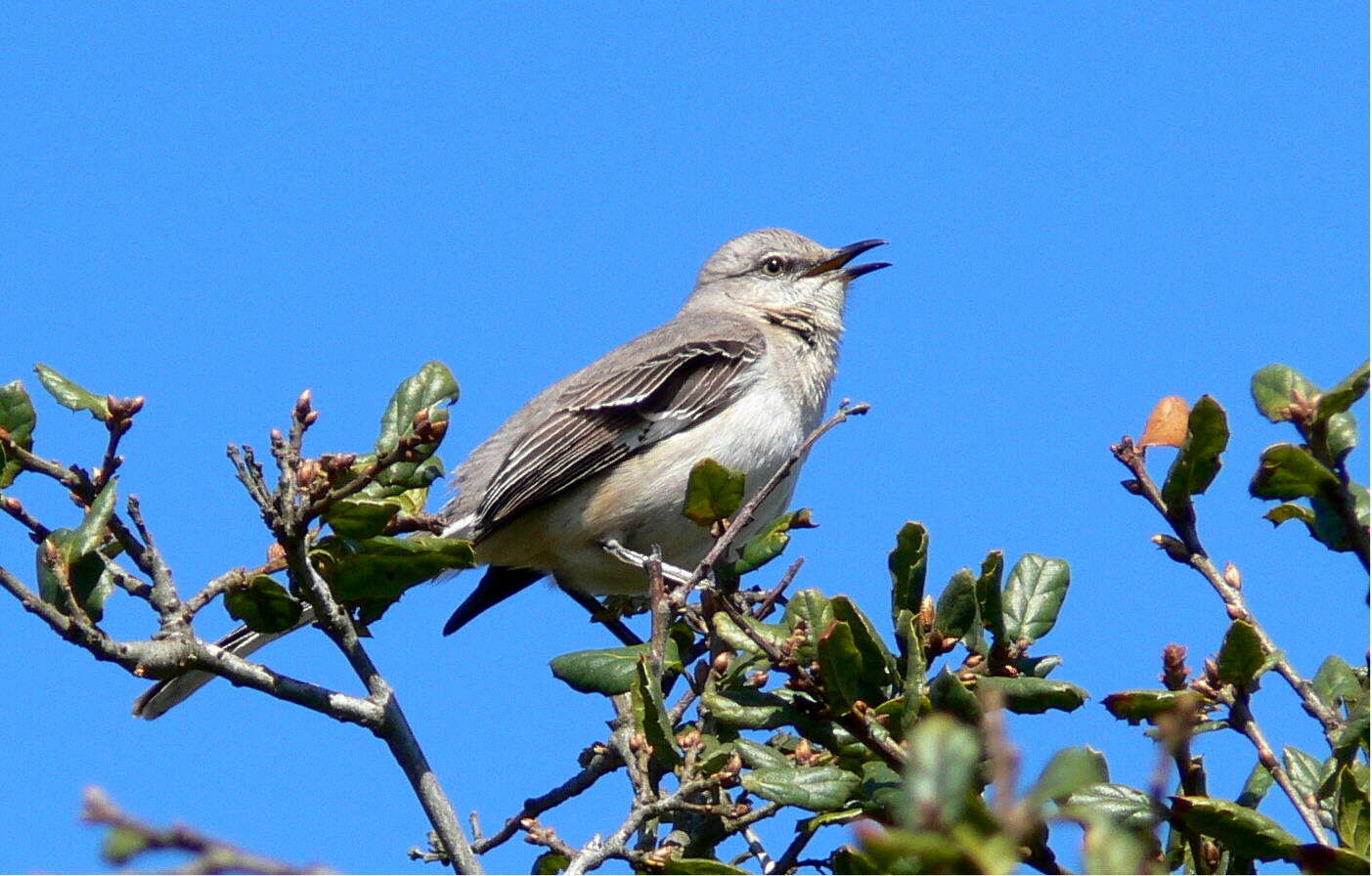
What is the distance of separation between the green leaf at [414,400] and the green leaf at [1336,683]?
2.24 metres

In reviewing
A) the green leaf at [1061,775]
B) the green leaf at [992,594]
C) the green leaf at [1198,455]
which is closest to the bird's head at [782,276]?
the green leaf at [992,594]

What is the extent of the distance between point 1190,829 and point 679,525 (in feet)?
13.2

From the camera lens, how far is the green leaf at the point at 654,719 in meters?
3.49

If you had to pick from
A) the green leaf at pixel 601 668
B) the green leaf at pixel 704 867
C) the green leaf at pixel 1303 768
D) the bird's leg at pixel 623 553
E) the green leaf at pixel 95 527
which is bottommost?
the green leaf at pixel 1303 768

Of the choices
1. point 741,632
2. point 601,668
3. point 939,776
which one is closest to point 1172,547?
point 741,632

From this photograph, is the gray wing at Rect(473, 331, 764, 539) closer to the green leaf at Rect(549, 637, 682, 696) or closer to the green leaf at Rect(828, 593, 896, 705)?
the green leaf at Rect(549, 637, 682, 696)

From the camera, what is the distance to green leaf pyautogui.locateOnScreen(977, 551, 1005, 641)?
142 inches

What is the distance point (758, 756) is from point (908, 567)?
1.76ft

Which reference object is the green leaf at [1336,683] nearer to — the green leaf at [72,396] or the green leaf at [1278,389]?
the green leaf at [1278,389]

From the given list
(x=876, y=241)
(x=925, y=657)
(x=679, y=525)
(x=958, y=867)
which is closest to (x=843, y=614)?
(x=925, y=657)

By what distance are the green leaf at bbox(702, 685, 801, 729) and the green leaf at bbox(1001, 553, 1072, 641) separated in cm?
57

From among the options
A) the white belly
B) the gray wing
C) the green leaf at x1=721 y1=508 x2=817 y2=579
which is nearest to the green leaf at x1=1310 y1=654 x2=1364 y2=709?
the green leaf at x1=721 y1=508 x2=817 y2=579

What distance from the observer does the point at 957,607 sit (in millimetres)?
3514

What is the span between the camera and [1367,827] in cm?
284
